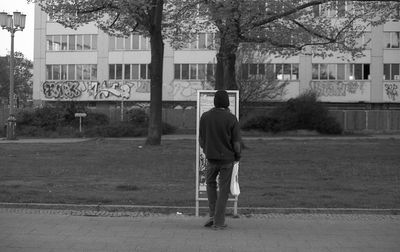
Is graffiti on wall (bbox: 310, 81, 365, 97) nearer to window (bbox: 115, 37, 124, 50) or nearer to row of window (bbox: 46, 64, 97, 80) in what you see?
window (bbox: 115, 37, 124, 50)

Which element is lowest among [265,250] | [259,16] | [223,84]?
[265,250]

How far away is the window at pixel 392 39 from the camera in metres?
55.9

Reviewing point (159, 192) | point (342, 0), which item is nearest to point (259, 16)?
point (342, 0)

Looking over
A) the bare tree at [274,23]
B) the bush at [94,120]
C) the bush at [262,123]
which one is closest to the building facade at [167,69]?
the bush at [262,123]

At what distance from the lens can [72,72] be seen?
198 ft

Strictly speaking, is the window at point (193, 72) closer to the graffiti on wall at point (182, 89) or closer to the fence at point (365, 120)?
the graffiti on wall at point (182, 89)

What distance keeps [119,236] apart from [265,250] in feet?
6.43

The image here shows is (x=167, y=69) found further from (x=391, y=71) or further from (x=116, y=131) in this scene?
(x=391, y=71)

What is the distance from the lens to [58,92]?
60.3 metres

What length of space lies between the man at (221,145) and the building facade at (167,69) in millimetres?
44889

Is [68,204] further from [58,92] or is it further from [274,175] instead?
[58,92]

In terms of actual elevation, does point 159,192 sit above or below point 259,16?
below

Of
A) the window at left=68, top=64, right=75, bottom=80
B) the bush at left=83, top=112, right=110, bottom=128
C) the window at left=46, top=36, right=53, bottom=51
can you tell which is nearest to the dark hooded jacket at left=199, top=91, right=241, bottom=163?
the bush at left=83, top=112, right=110, bottom=128

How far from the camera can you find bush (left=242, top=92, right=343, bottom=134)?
4056 centimetres
